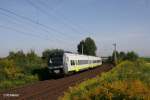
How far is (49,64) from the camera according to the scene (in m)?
30.8

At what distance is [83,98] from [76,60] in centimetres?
2665

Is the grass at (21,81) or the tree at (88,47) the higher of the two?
the tree at (88,47)

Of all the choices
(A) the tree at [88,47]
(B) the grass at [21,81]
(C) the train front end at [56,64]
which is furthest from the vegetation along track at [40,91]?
(A) the tree at [88,47]

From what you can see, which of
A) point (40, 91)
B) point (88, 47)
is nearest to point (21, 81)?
point (40, 91)

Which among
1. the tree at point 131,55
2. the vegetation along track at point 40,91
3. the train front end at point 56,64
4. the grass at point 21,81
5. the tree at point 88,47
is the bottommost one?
the vegetation along track at point 40,91

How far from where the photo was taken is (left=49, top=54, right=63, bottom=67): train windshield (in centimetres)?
3020

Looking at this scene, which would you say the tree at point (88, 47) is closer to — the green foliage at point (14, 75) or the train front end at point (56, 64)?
the green foliage at point (14, 75)

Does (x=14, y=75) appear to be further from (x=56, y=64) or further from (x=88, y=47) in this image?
(x=88, y=47)

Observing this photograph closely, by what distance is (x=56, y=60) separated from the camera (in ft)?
100.0

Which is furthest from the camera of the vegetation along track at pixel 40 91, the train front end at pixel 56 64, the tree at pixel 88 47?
the tree at pixel 88 47

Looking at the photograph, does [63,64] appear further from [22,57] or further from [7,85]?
[22,57]

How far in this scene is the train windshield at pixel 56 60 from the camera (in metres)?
30.2

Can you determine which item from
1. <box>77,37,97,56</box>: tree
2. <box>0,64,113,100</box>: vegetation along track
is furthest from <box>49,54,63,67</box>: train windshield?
<box>77,37,97,56</box>: tree

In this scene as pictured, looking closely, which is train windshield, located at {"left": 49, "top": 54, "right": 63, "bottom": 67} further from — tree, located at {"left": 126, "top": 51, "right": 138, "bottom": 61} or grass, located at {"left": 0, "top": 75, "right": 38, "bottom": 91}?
tree, located at {"left": 126, "top": 51, "right": 138, "bottom": 61}
